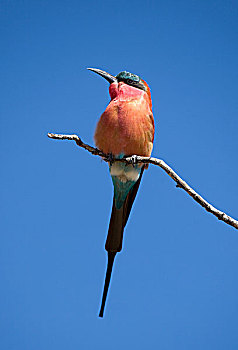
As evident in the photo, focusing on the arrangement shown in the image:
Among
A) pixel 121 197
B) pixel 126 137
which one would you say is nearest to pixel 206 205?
pixel 126 137

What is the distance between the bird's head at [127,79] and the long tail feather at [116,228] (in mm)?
617

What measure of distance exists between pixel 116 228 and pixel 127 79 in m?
1.08

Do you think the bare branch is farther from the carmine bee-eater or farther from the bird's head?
the bird's head

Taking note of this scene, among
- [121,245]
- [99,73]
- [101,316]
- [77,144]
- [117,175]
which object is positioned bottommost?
[101,316]

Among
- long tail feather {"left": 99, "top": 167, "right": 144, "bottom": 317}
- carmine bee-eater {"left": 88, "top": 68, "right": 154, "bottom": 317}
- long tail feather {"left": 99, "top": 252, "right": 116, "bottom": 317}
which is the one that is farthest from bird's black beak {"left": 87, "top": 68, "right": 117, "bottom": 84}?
long tail feather {"left": 99, "top": 252, "right": 116, "bottom": 317}

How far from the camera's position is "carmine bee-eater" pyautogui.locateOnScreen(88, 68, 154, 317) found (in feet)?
8.25

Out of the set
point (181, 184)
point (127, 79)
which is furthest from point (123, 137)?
point (181, 184)

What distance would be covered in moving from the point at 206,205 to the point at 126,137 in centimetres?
95

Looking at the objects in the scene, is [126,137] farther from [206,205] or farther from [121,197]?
[206,205]

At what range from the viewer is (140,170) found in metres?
2.76

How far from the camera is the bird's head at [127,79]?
2814mm

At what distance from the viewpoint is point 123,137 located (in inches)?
98.2

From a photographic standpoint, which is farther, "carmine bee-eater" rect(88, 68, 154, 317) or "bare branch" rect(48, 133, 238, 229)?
"carmine bee-eater" rect(88, 68, 154, 317)

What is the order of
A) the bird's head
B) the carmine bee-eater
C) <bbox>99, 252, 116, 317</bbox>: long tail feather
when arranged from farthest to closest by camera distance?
the bird's head, the carmine bee-eater, <bbox>99, 252, 116, 317</bbox>: long tail feather
